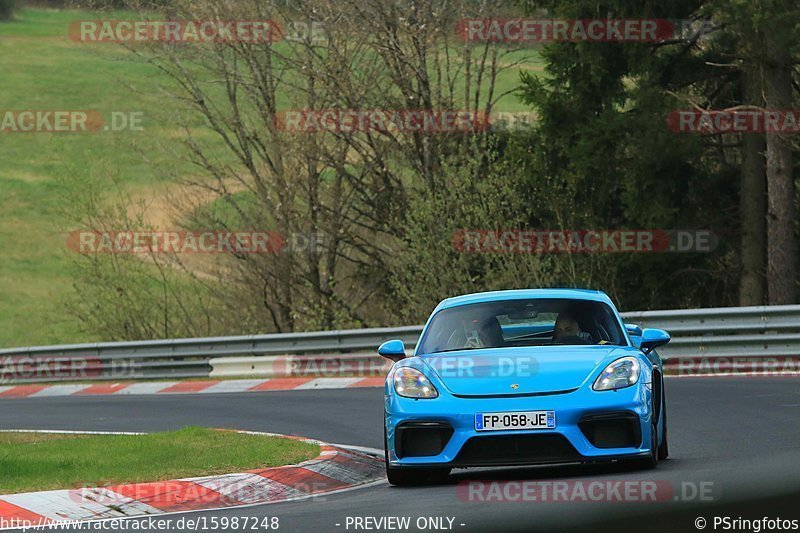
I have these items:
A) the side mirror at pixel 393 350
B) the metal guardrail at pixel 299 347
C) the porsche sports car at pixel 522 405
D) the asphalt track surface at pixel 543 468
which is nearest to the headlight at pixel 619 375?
the porsche sports car at pixel 522 405

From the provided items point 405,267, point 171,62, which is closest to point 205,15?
point 171,62

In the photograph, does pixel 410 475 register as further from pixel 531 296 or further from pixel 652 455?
pixel 531 296

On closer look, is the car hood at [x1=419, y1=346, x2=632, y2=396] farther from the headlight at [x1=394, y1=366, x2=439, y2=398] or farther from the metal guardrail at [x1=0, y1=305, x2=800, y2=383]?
the metal guardrail at [x1=0, y1=305, x2=800, y2=383]

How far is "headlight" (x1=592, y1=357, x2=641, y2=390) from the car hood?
0.05 meters

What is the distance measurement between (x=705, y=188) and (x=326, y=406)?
1376 centimetres

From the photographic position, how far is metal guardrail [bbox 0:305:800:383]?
17.9 meters

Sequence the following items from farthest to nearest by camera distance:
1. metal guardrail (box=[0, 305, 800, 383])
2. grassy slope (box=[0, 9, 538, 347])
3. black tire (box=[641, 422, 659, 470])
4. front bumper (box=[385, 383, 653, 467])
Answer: grassy slope (box=[0, 9, 538, 347]) < metal guardrail (box=[0, 305, 800, 383]) < black tire (box=[641, 422, 659, 470]) < front bumper (box=[385, 383, 653, 467])

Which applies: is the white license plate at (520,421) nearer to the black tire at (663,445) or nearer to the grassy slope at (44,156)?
the black tire at (663,445)

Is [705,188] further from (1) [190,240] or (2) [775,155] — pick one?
(1) [190,240]

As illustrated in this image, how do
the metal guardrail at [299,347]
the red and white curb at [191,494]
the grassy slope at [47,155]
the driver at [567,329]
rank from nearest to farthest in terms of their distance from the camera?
the red and white curb at [191,494] → the driver at [567,329] → the metal guardrail at [299,347] → the grassy slope at [47,155]

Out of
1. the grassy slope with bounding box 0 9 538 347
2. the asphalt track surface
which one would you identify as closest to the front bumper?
the asphalt track surface

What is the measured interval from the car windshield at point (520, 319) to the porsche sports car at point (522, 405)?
0.10 feet

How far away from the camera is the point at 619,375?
27.2 feet

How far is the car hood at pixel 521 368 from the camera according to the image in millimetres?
8141
